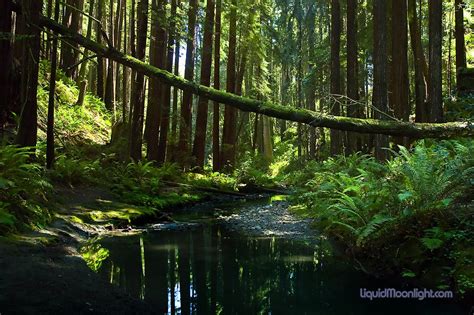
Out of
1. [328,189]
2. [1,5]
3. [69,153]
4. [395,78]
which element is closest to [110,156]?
[69,153]

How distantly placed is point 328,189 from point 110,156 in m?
9.51

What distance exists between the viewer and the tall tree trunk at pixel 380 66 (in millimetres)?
11180

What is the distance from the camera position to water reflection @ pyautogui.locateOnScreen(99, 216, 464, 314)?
4879mm

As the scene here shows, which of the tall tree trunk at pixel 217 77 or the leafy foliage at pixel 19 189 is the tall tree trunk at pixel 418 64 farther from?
the leafy foliage at pixel 19 189

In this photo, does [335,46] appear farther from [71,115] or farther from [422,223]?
[71,115]

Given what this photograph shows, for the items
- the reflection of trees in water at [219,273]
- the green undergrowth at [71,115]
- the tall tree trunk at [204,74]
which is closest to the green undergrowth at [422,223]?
the reflection of trees in water at [219,273]

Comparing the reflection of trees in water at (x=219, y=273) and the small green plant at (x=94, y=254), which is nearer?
the reflection of trees in water at (x=219, y=273)

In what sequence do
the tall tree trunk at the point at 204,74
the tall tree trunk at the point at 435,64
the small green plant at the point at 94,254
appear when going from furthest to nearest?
the tall tree trunk at the point at 204,74 < the tall tree trunk at the point at 435,64 < the small green plant at the point at 94,254

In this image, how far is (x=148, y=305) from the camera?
4.61m

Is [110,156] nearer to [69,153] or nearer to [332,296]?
[69,153]

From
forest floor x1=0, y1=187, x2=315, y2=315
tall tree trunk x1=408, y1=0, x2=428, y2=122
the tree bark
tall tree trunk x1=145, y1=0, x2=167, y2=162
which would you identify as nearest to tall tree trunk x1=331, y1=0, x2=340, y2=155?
the tree bark

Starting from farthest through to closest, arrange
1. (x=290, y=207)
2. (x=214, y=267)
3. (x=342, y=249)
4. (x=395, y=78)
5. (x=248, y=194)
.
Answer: (x=248, y=194) < (x=395, y=78) < (x=290, y=207) < (x=342, y=249) < (x=214, y=267)

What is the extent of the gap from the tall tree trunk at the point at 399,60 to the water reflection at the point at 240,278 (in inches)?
308

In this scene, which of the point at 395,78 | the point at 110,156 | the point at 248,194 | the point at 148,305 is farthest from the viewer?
the point at 248,194
